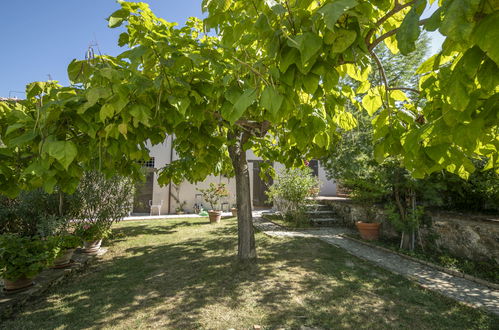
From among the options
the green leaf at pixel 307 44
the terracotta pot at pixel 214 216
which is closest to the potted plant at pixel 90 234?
the terracotta pot at pixel 214 216

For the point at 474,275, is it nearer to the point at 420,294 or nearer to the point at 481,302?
the point at 481,302

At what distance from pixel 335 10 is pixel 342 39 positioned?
0.29m

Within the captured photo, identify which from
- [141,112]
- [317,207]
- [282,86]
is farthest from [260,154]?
[317,207]

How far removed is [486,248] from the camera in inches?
195

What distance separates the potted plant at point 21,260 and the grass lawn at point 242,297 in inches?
20.7

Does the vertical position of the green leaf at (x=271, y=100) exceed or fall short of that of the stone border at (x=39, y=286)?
it exceeds it

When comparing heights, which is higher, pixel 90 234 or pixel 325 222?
pixel 90 234

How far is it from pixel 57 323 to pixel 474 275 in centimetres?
662

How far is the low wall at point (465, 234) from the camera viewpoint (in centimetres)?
490

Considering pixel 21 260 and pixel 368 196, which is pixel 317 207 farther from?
pixel 21 260

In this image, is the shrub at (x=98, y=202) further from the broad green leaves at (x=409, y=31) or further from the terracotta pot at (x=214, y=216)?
the broad green leaves at (x=409, y=31)

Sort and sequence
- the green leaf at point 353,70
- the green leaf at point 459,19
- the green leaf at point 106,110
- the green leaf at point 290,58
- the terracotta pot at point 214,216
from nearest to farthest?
the green leaf at point 459,19, the green leaf at point 290,58, the green leaf at point 106,110, the green leaf at point 353,70, the terracotta pot at point 214,216

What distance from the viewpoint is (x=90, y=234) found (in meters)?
6.01

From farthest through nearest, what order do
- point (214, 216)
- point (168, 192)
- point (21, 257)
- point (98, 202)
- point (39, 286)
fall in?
point (168, 192)
point (214, 216)
point (98, 202)
point (39, 286)
point (21, 257)
